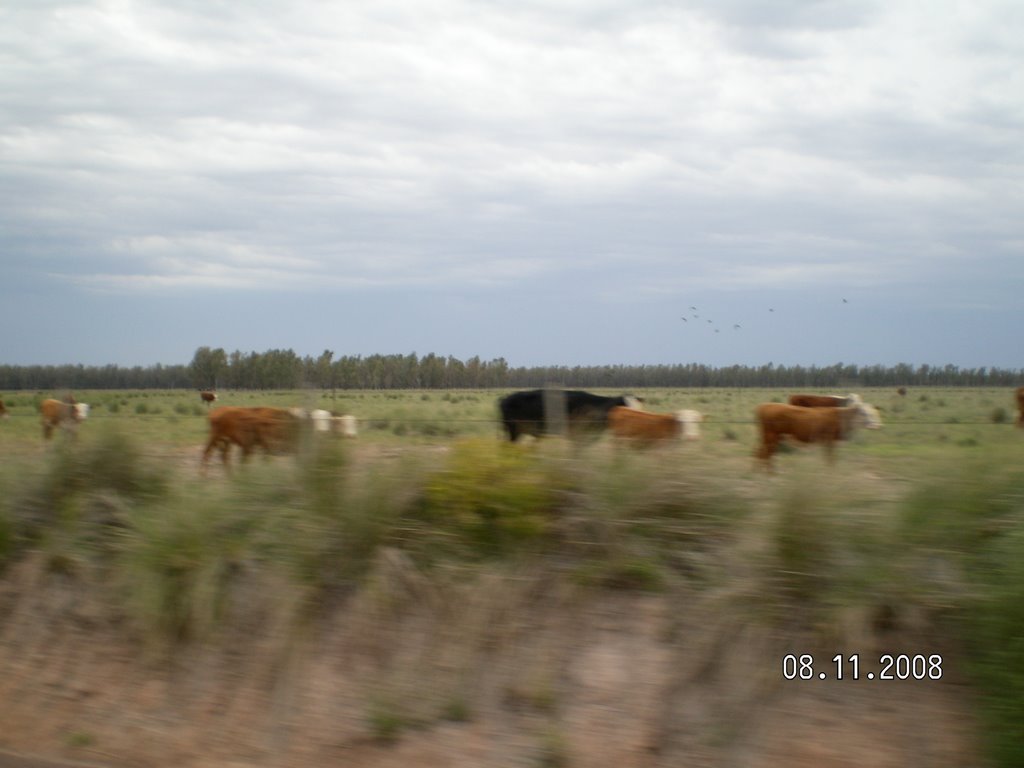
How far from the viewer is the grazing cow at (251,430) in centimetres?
867

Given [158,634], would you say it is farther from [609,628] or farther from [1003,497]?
[1003,497]

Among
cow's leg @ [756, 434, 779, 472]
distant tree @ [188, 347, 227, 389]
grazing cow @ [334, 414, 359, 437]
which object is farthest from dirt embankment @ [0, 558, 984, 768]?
distant tree @ [188, 347, 227, 389]

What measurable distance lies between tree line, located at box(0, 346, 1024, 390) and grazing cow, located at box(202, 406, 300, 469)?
650mm

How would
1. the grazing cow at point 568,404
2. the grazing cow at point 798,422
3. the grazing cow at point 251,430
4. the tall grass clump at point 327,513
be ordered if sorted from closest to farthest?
the tall grass clump at point 327,513, the grazing cow at point 251,430, the grazing cow at point 798,422, the grazing cow at point 568,404

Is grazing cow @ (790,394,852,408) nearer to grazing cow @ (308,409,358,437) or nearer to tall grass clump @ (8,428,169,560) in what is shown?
grazing cow @ (308,409,358,437)

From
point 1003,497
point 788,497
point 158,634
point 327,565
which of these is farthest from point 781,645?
point 158,634

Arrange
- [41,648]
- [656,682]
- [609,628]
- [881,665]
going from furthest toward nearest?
[41,648]
[609,628]
[656,682]
[881,665]

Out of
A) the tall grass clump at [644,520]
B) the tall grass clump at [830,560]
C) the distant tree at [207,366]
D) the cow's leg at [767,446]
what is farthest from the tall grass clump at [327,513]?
the distant tree at [207,366]

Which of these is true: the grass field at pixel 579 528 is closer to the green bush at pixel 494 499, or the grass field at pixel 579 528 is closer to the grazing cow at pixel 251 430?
the green bush at pixel 494 499

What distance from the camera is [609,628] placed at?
604 centimetres

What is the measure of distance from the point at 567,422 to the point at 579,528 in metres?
1.63

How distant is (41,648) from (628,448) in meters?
5.05

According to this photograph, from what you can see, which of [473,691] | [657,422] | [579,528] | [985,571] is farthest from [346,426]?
[657,422]

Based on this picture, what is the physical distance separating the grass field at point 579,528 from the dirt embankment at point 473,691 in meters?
0.16
